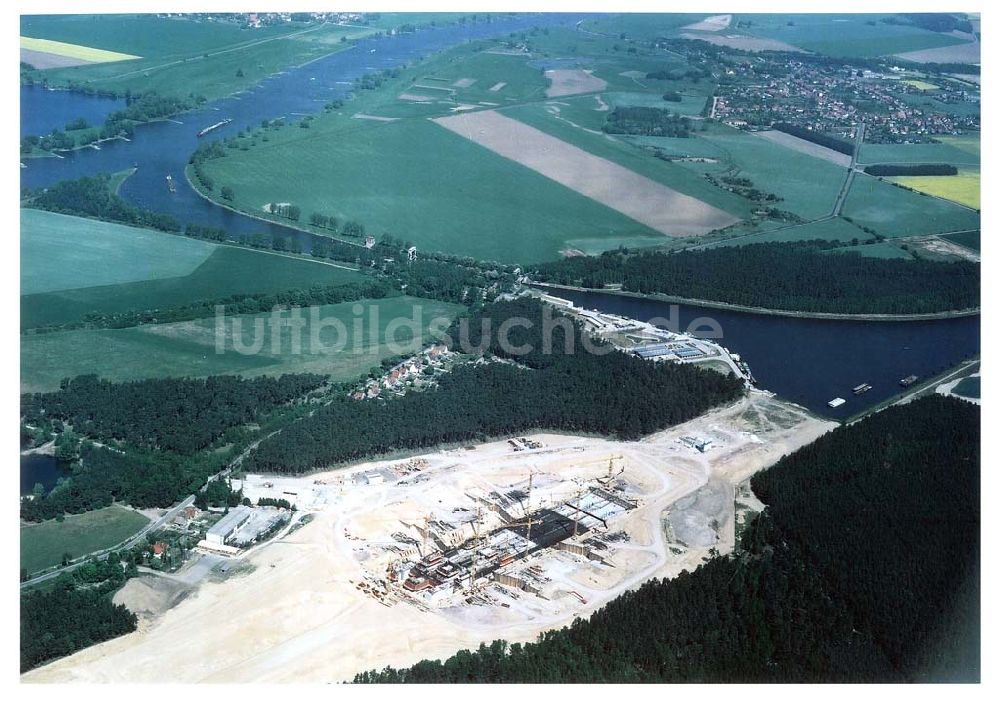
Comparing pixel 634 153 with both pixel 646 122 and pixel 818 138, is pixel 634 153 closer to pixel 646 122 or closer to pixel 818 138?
pixel 646 122

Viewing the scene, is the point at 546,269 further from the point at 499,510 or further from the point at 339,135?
the point at 499,510

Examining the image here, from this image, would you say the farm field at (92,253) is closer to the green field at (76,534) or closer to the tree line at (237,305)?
the tree line at (237,305)

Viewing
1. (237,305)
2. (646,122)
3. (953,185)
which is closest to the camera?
(237,305)

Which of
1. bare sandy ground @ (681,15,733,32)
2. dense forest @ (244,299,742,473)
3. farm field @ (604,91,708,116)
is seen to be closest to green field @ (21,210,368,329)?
dense forest @ (244,299,742,473)

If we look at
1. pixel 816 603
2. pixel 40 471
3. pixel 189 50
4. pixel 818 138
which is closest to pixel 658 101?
pixel 818 138

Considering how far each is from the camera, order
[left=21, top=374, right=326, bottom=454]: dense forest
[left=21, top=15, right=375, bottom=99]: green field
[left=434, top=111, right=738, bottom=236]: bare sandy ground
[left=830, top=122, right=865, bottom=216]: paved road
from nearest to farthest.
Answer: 1. [left=21, top=374, right=326, bottom=454]: dense forest
2. [left=434, top=111, right=738, bottom=236]: bare sandy ground
3. [left=830, top=122, right=865, bottom=216]: paved road
4. [left=21, top=15, right=375, bottom=99]: green field

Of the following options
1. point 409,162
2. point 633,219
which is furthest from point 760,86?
point 409,162

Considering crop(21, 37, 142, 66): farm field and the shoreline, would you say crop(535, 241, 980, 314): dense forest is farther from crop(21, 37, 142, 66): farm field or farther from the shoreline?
crop(21, 37, 142, 66): farm field
